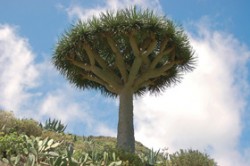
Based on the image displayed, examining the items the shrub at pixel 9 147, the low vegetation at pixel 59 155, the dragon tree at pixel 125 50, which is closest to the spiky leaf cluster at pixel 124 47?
the dragon tree at pixel 125 50

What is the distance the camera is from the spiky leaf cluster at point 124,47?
1480cm

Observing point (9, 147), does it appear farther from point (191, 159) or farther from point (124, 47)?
point (124, 47)

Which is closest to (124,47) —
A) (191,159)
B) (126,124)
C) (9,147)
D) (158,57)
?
(158,57)

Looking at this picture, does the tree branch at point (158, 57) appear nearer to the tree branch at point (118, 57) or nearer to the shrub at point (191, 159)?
the tree branch at point (118, 57)

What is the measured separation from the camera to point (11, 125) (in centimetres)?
1566

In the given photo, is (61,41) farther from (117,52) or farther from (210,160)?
(210,160)

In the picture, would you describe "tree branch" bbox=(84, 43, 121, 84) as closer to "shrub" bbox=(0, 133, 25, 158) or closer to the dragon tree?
the dragon tree

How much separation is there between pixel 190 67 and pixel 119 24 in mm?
3359

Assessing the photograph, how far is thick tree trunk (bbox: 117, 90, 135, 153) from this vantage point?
14.4 metres

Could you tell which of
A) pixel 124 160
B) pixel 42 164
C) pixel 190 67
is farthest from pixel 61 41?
pixel 42 164

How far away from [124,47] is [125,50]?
0.53ft

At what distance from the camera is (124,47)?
53.7 feet

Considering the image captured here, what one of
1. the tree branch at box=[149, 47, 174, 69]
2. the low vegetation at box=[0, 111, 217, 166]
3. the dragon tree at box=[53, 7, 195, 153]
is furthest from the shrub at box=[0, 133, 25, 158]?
the tree branch at box=[149, 47, 174, 69]

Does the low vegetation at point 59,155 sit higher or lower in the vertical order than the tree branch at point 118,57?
lower
